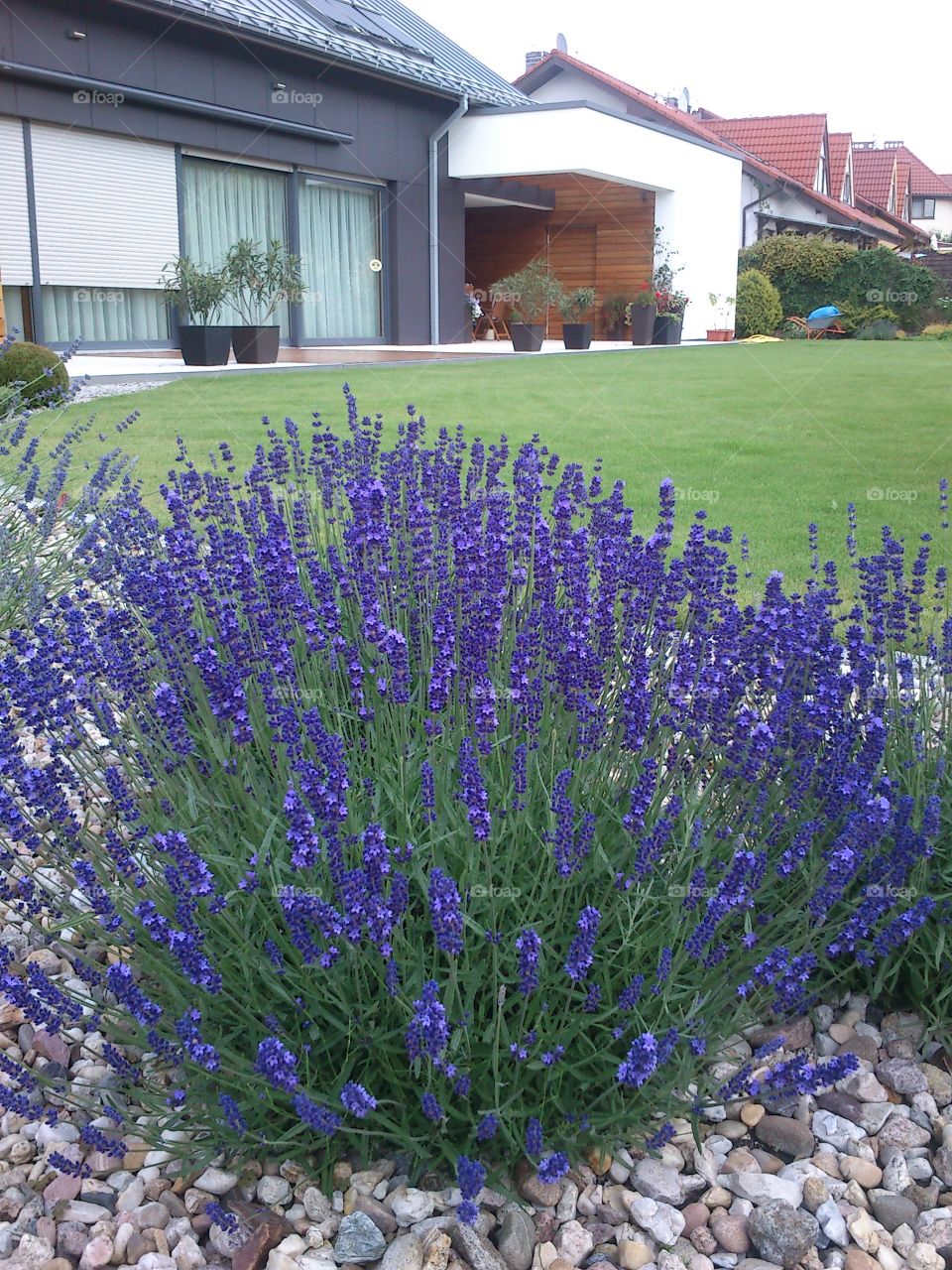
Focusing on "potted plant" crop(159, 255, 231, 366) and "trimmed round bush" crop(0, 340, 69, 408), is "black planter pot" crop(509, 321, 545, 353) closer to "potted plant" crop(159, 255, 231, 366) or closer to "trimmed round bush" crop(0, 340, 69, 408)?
"potted plant" crop(159, 255, 231, 366)

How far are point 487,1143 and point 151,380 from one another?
1230 cm

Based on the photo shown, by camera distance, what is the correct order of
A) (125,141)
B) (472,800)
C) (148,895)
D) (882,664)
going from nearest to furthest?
(472,800), (148,895), (882,664), (125,141)

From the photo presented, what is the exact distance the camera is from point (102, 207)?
1528 centimetres

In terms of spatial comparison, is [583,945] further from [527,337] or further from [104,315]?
[527,337]

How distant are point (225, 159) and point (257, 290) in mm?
2416

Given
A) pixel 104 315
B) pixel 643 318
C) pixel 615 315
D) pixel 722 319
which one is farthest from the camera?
pixel 722 319

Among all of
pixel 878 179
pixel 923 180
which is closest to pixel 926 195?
pixel 923 180

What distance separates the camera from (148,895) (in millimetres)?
2346

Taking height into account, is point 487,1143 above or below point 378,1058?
below

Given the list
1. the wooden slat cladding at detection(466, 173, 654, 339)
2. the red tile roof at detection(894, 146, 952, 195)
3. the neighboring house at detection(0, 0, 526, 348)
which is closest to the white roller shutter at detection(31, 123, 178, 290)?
the neighboring house at detection(0, 0, 526, 348)

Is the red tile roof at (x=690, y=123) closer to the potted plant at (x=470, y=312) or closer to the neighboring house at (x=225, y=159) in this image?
the potted plant at (x=470, y=312)

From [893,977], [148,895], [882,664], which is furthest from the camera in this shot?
[882,664]

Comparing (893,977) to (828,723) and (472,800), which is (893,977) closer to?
(828,723)

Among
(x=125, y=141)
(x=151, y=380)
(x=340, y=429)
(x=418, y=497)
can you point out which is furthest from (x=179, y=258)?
(x=418, y=497)
